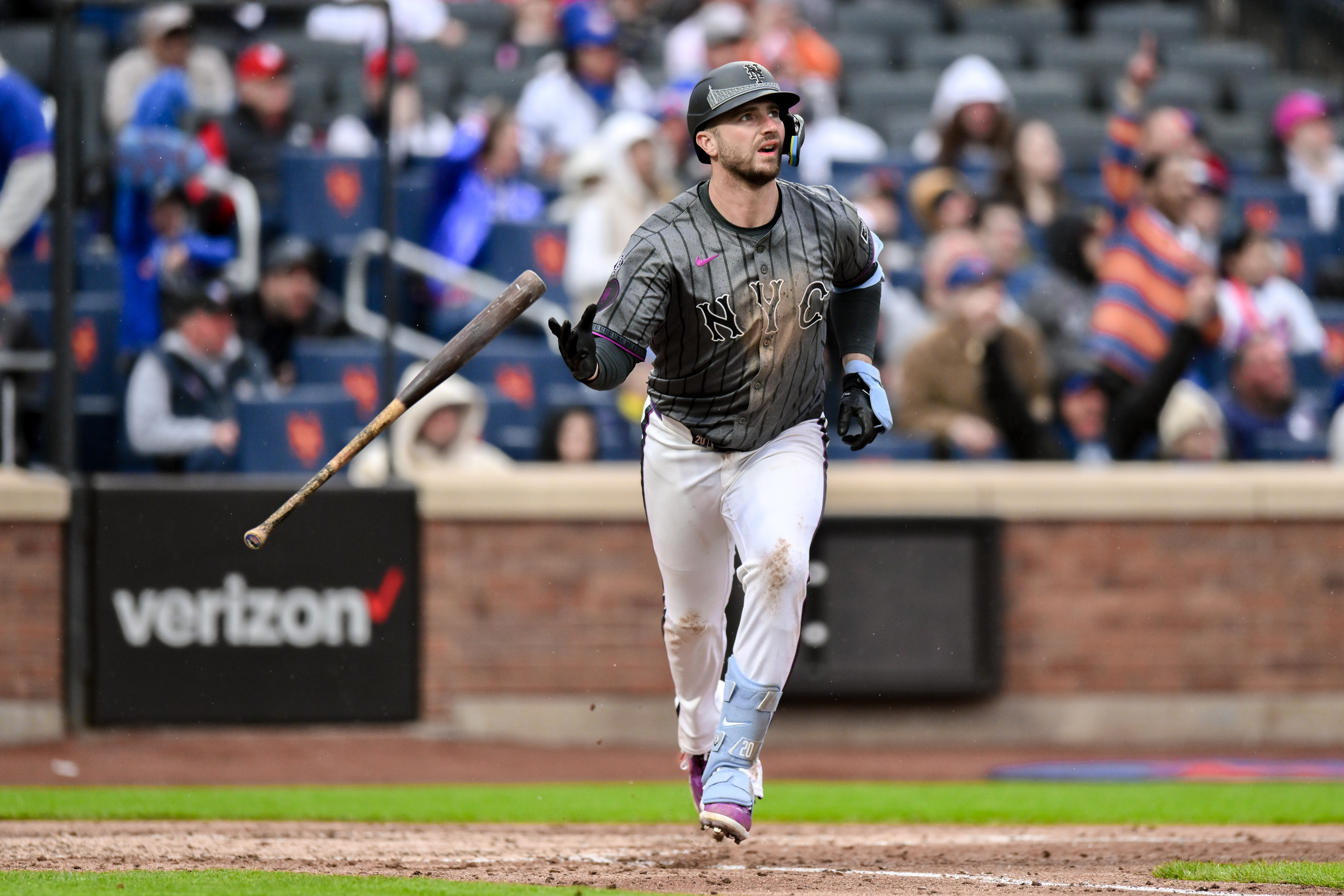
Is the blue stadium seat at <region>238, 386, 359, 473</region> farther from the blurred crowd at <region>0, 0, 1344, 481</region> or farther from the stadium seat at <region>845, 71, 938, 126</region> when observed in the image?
the stadium seat at <region>845, 71, 938, 126</region>

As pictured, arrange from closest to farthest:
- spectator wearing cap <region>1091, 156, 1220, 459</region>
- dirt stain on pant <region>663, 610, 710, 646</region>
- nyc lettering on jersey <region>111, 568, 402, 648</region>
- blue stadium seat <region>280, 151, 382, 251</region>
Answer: dirt stain on pant <region>663, 610, 710, 646</region> → nyc lettering on jersey <region>111, 568, 402, 648</region> → blue stadium seat <region>280, 151, 382, 251</region> → spectator wearing cap <region>1091, 156, 1220, 459</region>

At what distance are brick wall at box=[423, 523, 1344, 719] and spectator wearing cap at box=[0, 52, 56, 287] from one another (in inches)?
94.5

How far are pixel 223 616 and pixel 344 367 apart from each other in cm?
138

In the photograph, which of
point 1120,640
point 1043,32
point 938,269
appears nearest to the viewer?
point 1120,640

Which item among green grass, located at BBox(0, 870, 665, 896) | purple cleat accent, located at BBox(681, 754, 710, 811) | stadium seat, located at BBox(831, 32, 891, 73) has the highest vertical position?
stadium seat, located at BBox(831, 32, 891, 73)

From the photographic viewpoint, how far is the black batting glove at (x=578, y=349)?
15.6 feet

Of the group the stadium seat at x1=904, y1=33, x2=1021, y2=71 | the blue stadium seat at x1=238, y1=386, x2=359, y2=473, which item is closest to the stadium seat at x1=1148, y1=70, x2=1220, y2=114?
the stadium seat at x1=904, y1=33, x2=1021, y2=71

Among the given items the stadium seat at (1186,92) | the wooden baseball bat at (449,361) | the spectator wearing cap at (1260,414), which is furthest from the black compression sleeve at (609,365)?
the stadium seat at (1186,92)

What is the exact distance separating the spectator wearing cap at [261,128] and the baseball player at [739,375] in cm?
428

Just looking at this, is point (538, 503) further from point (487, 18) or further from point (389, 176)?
point (487, 18)

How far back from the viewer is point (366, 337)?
906 centimetres

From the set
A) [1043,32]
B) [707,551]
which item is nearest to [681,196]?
[707,551]

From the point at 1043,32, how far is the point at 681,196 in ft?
29.4

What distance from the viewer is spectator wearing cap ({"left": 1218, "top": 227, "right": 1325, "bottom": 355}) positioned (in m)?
10.1
